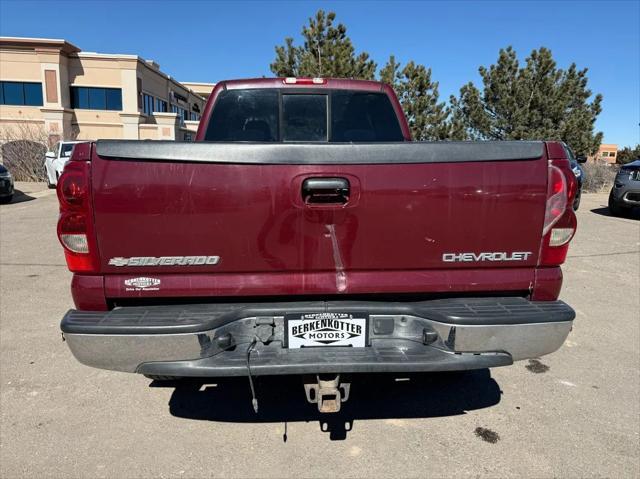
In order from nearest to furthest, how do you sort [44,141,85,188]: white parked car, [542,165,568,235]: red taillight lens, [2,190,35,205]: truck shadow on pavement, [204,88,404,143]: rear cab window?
[542,165,568,235]: red taillight lens < [204,88,404,143]: rear cab window < [2,190,35,205]: truck shadow on pavement < [44,141,85,188]: white parked car

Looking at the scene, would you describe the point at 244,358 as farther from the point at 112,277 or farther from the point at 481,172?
the point at 481,172

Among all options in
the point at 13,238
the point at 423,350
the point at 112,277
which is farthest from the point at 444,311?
the point at 13,238

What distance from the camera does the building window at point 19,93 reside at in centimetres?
3456

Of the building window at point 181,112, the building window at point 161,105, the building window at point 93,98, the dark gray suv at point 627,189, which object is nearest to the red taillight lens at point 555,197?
the dark gray suv at point 627,189

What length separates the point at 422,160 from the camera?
232cm

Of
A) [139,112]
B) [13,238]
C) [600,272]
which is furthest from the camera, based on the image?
[139,112]

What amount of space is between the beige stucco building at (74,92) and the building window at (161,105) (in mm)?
3828

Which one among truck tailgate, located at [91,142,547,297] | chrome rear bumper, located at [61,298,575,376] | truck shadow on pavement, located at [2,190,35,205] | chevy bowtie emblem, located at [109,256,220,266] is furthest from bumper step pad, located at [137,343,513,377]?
truck shadow on pavement, located at [2,190,35,205]

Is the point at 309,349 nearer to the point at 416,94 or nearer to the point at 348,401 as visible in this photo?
the point at 348,401

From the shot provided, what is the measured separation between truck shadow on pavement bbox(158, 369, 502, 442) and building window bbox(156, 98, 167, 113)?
141 ft

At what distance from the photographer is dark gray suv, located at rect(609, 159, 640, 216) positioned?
1273 centimetres

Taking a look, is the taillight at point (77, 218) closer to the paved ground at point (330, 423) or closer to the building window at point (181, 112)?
the paved ground at point (330, 423)

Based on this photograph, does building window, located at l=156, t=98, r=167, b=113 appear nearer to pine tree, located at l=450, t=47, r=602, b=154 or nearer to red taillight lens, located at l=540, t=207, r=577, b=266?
pine tree, located at l=450, t=47, r=602, b=154

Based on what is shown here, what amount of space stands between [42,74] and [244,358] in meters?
39.8
